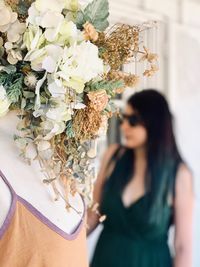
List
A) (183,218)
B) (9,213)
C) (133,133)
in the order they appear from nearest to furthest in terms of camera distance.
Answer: (9,213) < (183,218) < (133,133)

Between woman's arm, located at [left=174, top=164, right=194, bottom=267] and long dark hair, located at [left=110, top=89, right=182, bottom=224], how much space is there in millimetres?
30

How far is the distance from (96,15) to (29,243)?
336mm

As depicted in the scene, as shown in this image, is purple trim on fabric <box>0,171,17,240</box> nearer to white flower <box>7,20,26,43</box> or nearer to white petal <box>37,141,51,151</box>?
white petal <box>37,141,51,151</box>

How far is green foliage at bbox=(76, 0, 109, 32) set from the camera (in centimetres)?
66

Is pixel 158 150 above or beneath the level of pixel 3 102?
beneath

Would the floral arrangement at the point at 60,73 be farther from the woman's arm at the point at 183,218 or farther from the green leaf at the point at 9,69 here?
the woman's arm at the point at 183,218

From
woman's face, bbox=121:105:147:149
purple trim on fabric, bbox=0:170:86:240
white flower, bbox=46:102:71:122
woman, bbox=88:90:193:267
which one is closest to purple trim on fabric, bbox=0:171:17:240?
purple trim on fabric, bbox=0:170:86:240

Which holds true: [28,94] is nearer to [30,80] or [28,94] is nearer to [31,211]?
[30,80]

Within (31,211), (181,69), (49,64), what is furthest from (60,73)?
(181,69)

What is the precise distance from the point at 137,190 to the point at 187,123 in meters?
0.86

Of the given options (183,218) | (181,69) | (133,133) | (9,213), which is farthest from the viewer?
(181,69)

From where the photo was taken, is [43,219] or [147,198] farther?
[147,198]

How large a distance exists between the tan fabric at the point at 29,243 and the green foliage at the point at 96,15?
27 centimetres

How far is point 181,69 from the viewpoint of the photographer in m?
2.38
